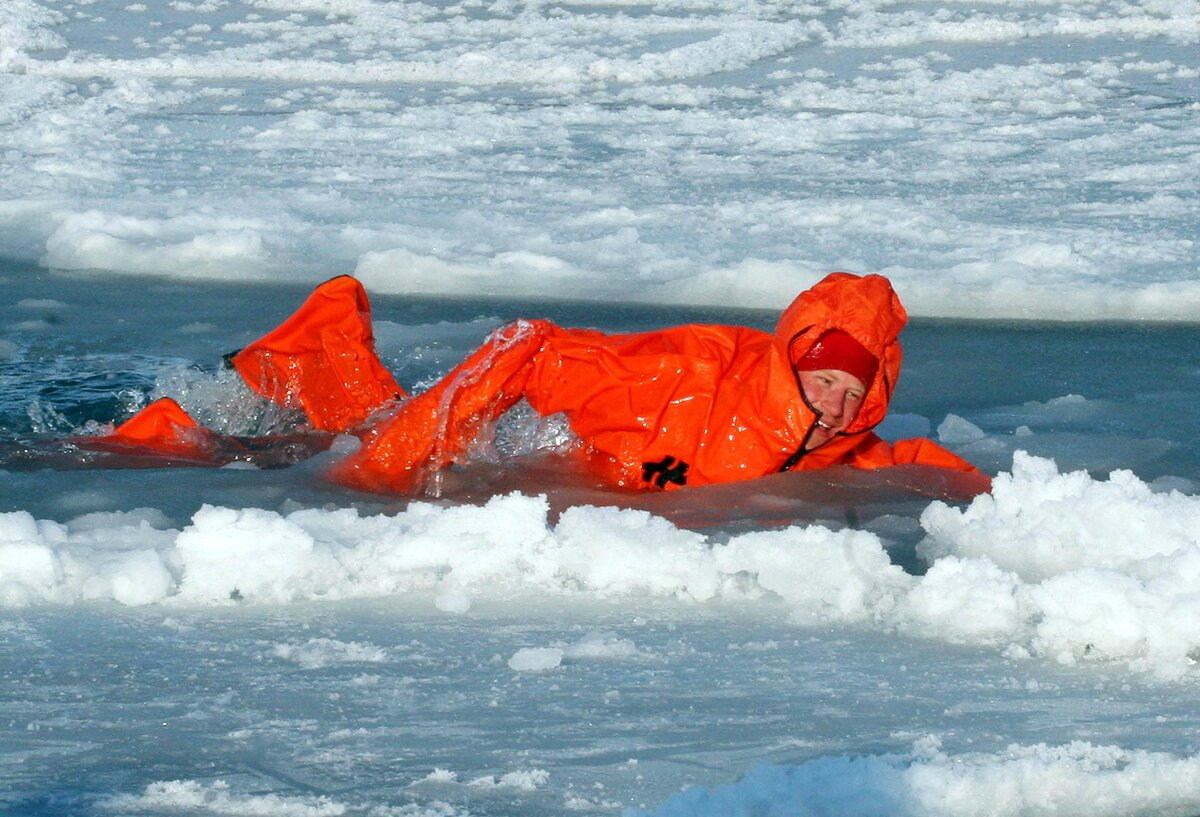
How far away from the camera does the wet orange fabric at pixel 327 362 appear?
4.61 metres

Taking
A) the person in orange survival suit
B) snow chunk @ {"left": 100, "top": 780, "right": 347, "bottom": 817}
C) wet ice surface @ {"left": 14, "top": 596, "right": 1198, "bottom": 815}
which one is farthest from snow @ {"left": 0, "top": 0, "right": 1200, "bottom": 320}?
snow chunk @ {"left": 100, "top": 780, "right": 347, "bottom": 817}

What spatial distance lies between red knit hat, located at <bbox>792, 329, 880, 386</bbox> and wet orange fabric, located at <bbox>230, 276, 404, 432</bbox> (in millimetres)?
1345

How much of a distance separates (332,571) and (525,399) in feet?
4.57

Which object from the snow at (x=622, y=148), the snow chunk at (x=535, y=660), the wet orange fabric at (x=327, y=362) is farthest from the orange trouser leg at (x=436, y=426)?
the snow at (x=622, y=148)

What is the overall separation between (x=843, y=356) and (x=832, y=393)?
0.32ft

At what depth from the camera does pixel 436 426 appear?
13.3 ft

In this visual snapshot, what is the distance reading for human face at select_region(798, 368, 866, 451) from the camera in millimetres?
4012

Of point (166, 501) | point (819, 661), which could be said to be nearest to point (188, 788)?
point (819, 661)

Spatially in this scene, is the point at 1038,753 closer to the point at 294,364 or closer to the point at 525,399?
the point at 525,399

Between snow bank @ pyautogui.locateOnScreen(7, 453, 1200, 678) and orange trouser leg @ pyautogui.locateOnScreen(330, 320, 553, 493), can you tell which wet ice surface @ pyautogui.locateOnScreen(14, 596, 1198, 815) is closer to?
snow bank @ pyautogui.locateOnScreen(7, 453, 1200, 678)

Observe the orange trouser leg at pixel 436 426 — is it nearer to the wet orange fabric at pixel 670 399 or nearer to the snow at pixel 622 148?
the wet orange fabric at pixel 670 399

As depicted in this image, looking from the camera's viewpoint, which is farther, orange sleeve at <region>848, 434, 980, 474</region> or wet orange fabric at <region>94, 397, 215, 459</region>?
wet orange fabric at <region>94, 397, 215, 459</region>

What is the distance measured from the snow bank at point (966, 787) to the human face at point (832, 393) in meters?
1.72

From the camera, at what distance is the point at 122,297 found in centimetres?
621
